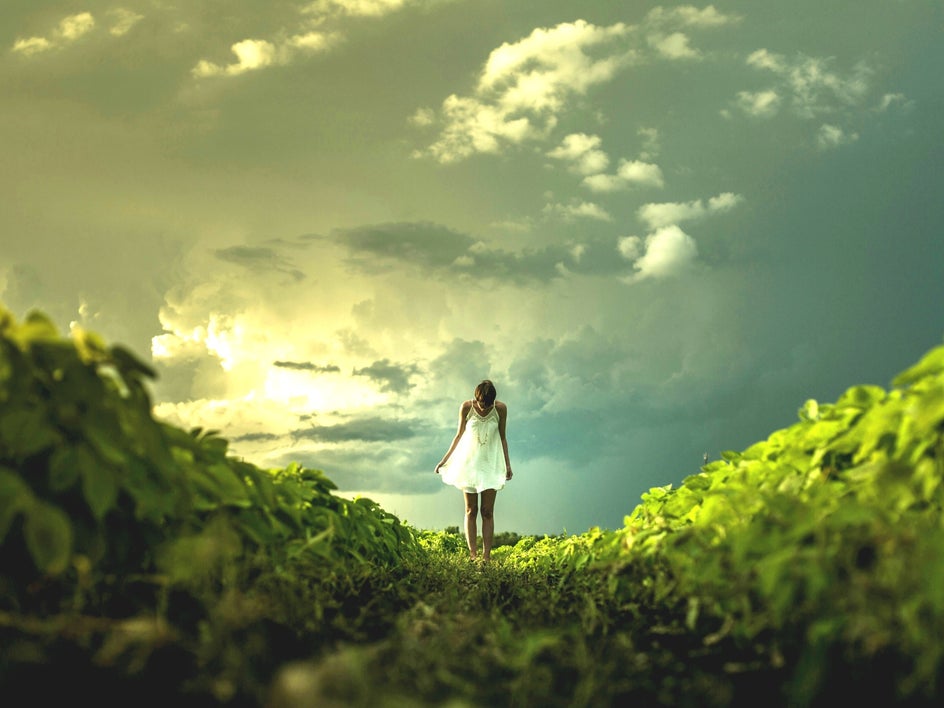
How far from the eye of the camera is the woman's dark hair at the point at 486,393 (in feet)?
38.9

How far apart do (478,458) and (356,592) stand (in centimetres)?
828

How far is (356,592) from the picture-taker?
3.82 metres

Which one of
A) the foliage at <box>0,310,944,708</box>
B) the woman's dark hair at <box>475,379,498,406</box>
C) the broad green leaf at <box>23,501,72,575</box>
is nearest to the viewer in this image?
the foliage at <box>0,310,944,708</box>

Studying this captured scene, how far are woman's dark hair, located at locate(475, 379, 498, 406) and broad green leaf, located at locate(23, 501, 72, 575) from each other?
31.6 feet

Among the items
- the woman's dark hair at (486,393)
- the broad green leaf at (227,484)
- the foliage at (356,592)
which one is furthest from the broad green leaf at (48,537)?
the woman's dark hair at (486,393)

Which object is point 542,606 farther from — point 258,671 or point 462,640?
point 258,671

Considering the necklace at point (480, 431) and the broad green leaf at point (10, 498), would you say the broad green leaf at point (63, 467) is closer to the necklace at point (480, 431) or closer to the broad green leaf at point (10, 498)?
the broad green leaf at point (10, 498)

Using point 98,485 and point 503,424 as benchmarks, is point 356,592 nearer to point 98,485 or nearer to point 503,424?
point 98,485

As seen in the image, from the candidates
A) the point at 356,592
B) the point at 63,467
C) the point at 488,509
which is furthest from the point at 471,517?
the point at 63,467

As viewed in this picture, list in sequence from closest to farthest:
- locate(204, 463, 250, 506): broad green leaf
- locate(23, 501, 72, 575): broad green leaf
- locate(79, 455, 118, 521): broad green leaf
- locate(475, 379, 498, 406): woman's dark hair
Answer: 1. locate(23, 501, 72, 575): broad green leaf
2. locate(79, 455, 118, 521): broad green leaf
3. locate(204, 463, 250, 506): broad green leaf
4. locate(475, 379, 498, 406): woman's dark hair

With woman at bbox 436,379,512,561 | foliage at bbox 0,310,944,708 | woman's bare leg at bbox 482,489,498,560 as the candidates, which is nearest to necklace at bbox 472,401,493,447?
woman at bbox 436,379,512,561

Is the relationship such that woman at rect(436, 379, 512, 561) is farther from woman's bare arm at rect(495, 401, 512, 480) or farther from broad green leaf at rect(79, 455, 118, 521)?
broad green leaf at rect(79, 455, 118, 521)

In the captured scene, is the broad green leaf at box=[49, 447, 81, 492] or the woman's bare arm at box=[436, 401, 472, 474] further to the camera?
the woman's bare arm at box=[436, 401, 472, 474]

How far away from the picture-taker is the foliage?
6.98 feet
